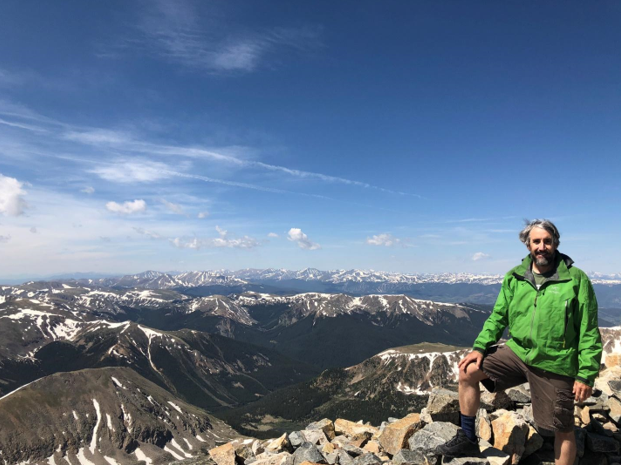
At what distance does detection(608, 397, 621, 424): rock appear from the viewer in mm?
14277

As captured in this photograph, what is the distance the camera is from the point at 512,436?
39.5 ft

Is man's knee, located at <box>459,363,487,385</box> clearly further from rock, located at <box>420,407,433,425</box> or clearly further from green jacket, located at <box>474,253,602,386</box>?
rock, located at <box>420,407,433,425</box>

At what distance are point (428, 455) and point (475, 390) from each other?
9.32 feet

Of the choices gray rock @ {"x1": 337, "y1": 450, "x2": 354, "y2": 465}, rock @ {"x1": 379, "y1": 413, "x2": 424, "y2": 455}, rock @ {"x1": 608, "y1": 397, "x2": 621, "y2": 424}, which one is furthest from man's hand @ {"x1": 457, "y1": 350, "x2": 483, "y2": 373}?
rock @ {"x1": 608, "y1": 397, "x2": 621, "y2": 424}

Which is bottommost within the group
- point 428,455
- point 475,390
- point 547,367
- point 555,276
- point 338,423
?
point 338,423

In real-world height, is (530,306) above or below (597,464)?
above

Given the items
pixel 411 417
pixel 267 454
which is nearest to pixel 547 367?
pixel 411 417

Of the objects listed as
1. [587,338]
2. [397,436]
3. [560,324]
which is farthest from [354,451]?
[587,338]

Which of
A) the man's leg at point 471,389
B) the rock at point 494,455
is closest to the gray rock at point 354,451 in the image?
the rock at point 494,455

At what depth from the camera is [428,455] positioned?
11062 millimetres

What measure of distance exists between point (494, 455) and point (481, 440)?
1.03 meters

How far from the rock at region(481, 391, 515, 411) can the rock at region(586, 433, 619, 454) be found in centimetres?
357

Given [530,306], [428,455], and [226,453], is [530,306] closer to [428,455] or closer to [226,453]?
[428,455]

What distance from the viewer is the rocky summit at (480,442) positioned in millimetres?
11617
